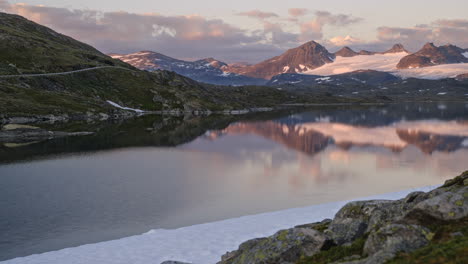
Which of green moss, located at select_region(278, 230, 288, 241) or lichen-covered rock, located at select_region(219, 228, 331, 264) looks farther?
green moss, located at select_region(278, 230, 288, 241)

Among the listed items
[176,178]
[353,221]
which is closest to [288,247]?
[353,221]

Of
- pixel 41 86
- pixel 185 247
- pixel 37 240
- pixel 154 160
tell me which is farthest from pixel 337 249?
pixel 41 86

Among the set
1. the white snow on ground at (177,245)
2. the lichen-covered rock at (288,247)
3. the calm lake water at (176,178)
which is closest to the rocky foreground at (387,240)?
the lichen-covered rock at (288,247)

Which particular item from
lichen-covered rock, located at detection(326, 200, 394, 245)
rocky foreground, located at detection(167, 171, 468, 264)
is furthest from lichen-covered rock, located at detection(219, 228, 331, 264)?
lichen-covered rock, located at detection(326, 200, 394, 245)

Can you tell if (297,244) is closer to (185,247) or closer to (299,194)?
(185,247)

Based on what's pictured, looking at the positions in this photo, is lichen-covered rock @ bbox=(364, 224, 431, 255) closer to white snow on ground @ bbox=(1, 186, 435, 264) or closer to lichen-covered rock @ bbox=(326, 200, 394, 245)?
lichen-covered rock @ bbox=(326, 200, 394, 245)

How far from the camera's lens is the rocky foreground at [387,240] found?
15.3 m

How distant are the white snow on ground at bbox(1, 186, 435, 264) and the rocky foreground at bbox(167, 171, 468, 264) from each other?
6673 mm

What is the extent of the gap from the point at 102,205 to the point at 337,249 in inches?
1284

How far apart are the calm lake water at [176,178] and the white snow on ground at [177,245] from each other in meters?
3.68

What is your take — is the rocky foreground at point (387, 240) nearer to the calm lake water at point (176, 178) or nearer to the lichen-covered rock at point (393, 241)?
the lichen-covered rock at point (393, 241)

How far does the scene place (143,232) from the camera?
3559 cm

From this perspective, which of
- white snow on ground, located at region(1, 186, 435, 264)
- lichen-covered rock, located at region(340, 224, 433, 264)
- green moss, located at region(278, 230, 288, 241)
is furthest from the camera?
white snow on ground, located at region(1, 186, 435, 264)

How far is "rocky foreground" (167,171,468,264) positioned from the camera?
15273 millimetres
